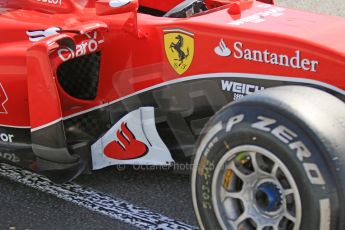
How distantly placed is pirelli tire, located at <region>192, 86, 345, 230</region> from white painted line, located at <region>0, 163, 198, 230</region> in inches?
22.7

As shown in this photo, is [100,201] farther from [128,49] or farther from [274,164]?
[274,164]

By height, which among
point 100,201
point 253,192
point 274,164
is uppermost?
point 274,164

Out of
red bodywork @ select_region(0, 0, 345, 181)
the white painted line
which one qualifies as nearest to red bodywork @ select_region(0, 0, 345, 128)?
red bodywork @ select_region(0, 0, 345, 181)

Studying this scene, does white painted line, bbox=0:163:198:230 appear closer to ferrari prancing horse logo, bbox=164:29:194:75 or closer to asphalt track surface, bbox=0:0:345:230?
asphalt track surface, bbox=0:0:345:230

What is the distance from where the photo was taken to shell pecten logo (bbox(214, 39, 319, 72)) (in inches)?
119

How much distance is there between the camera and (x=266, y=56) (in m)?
3.10

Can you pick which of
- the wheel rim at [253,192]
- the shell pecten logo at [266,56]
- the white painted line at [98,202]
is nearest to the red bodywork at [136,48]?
the shell pecten logo at [266,56]

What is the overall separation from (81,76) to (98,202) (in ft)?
2.54

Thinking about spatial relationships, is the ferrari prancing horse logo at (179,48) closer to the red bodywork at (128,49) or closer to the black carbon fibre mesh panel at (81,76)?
the red bodywork at (128,49)

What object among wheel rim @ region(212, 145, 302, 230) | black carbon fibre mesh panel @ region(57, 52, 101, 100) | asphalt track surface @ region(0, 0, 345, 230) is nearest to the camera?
wheel rim @ region(212, 145, 302, 230)

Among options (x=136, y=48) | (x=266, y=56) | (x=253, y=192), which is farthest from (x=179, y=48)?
(x=253, y=192)

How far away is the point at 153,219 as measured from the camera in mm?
3410

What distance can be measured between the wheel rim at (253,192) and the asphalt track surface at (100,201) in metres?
0.59

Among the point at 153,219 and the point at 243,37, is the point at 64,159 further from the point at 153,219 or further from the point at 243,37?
the point at 243,37
